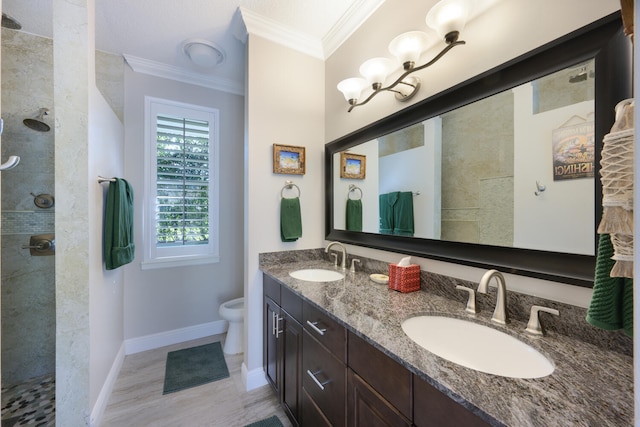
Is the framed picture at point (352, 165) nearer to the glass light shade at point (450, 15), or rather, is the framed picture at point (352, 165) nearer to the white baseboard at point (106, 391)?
the glass light shade at point (450, 15)

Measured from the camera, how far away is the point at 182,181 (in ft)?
8.37

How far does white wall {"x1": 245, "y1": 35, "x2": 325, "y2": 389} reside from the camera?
189cm

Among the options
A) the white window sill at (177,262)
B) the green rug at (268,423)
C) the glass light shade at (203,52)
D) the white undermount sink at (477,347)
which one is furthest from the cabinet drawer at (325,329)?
the glass light shade at (203,52)

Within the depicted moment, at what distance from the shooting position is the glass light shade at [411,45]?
4.09 feet

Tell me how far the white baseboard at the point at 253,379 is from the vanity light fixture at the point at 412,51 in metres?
2.05

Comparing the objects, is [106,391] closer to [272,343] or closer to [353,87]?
[272,343]

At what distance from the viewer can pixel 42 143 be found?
1924 millimetres

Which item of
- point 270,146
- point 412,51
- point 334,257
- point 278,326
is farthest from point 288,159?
point 278,326

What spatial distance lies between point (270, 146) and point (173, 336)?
2094 mm

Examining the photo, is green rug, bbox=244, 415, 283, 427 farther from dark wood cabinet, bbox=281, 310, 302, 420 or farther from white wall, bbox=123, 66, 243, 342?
white wall, bbox=123, 66, 243, 342

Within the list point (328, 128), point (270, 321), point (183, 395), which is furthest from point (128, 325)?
point (328, 128)

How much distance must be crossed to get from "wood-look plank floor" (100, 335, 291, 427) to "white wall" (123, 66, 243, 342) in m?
0.52

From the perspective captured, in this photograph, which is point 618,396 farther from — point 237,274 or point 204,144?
point 204,144

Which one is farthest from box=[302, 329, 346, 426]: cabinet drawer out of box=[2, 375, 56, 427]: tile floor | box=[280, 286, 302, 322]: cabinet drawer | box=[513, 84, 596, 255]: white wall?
box=[2, 375, 56, 427]: tile floor
